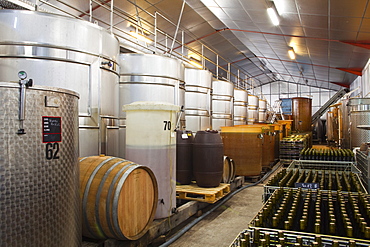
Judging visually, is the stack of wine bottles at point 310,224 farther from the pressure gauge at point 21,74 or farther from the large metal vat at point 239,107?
the large metal vat at point 239,107

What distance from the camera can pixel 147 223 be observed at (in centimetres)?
400

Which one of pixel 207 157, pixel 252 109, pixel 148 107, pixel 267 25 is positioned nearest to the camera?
pixel 148 107

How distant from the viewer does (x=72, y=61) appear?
478 centimetres

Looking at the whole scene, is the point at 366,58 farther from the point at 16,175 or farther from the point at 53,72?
the point at 16,175

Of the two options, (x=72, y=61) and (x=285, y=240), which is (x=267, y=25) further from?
(x=285, y=240)

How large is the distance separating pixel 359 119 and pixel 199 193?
7086 mm

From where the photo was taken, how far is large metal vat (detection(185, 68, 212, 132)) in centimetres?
903

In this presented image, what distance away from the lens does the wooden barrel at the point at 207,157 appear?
19.6ft

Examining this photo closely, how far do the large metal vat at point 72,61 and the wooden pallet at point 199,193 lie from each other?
1.56m

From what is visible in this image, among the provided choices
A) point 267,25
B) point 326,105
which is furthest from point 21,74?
point 326,105

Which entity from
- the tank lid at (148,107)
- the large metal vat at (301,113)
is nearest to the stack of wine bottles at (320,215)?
the tank lid at (148,107)

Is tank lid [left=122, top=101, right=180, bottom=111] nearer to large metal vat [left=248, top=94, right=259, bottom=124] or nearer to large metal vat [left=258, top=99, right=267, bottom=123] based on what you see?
large metal vat [left=248, top=94, right=259, bottom=124]

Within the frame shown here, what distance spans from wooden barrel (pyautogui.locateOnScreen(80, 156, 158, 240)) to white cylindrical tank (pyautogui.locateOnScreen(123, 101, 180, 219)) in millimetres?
703

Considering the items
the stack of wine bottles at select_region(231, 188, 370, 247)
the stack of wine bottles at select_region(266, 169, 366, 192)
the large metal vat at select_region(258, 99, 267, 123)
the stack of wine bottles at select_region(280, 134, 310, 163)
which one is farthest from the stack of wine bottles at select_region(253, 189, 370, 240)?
the large metal vat at select_region(258, 99, 267, 123)
